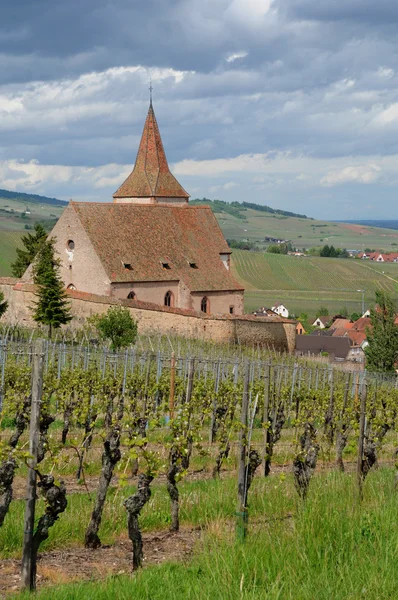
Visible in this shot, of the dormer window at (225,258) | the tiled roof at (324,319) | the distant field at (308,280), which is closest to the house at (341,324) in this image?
the tiled roof at (324,319)

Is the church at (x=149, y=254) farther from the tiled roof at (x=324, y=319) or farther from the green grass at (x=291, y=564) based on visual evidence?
the tiled roof at (x=324, y=319)

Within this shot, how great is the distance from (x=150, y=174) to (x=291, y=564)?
2015 inches

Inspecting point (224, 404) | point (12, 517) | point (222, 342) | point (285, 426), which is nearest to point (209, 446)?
point (224, 404)

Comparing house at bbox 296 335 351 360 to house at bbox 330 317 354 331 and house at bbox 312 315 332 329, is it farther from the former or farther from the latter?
house at bbox 312 315 332 329

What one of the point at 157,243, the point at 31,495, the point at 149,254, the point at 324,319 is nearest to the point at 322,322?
the point at 324,319

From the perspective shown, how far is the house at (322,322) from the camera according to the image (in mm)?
110162

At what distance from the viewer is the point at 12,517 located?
9.41 m

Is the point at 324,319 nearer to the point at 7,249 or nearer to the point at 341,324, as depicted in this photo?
the point at 341,324

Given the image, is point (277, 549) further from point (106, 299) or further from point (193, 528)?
point (106, 299)

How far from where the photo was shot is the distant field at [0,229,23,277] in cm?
10769

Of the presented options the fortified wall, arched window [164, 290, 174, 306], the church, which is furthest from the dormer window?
the fortified wall

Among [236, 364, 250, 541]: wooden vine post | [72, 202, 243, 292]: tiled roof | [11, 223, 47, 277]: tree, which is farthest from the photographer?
[11, 223, 47, 277]: tree

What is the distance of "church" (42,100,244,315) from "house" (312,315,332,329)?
186ft

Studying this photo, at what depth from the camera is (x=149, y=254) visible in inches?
1940
